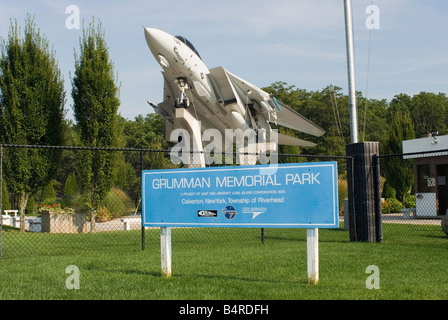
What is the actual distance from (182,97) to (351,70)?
37.2 ft

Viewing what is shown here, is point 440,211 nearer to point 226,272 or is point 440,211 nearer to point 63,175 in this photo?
point 226,272

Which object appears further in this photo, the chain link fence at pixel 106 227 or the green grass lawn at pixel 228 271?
the chain link fence at pixel 106 227

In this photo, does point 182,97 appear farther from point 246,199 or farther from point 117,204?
point 246,199

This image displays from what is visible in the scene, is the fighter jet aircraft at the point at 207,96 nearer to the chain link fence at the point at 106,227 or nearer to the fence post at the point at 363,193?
the chain link fence at the point at 106,227

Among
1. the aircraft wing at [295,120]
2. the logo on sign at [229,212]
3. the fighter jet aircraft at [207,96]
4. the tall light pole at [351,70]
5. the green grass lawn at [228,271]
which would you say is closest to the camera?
the green grass lawn at [228,271]

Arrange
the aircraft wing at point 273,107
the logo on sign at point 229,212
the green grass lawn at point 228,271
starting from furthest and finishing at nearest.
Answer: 1. the aircraft wing at point 273,107
2. the logo on sign at point 229,212
3. the green grass lawn at point 228,271

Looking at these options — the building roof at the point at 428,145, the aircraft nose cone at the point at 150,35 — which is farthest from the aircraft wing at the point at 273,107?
the building roof at the point at 428,145

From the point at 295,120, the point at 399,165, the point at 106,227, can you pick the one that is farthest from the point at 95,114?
the point at 399,165

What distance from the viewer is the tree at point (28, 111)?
17375 mm

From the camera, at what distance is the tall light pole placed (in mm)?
13109

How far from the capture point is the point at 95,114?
18.4 metres

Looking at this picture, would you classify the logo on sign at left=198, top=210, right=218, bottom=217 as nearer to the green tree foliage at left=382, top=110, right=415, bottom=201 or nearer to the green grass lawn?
the green grass lawn
